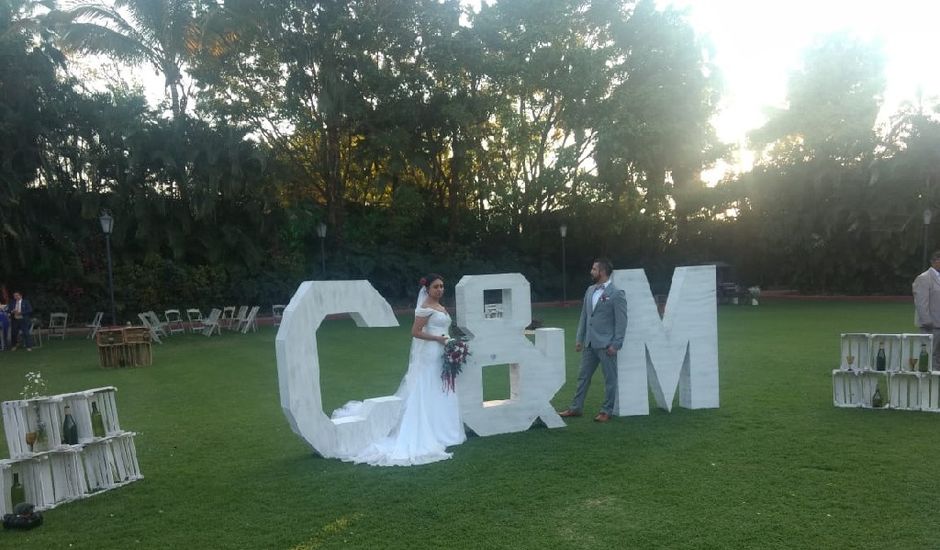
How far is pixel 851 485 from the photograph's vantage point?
4965mm

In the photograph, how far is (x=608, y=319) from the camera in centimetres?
736

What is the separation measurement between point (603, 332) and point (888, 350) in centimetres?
330

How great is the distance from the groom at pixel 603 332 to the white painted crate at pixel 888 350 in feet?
9.61

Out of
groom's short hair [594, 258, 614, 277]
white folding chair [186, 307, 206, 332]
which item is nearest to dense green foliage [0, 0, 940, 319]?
white folding chair [186, 307, 206, 332]

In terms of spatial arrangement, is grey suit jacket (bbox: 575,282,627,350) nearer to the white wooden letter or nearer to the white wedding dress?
the white wooden letter

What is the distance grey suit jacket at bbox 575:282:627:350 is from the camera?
23.8 feet

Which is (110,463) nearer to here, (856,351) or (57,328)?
(856,351)

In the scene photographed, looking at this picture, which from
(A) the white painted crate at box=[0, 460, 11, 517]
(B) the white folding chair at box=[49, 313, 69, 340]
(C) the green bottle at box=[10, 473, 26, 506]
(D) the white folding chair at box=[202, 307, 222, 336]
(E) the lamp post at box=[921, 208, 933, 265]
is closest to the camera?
(A) the white painted crate at box=[0, 460, 11, 517]

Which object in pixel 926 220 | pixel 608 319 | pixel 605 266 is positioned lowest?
pixel 608 319

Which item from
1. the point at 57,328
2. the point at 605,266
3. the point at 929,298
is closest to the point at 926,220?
the point at 929,298

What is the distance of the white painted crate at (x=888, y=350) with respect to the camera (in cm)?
738

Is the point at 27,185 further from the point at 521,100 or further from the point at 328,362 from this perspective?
the point at 521,100

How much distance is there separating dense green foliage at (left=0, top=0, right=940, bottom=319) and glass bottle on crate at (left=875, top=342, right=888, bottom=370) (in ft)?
56.5

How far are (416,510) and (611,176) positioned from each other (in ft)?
72.5
